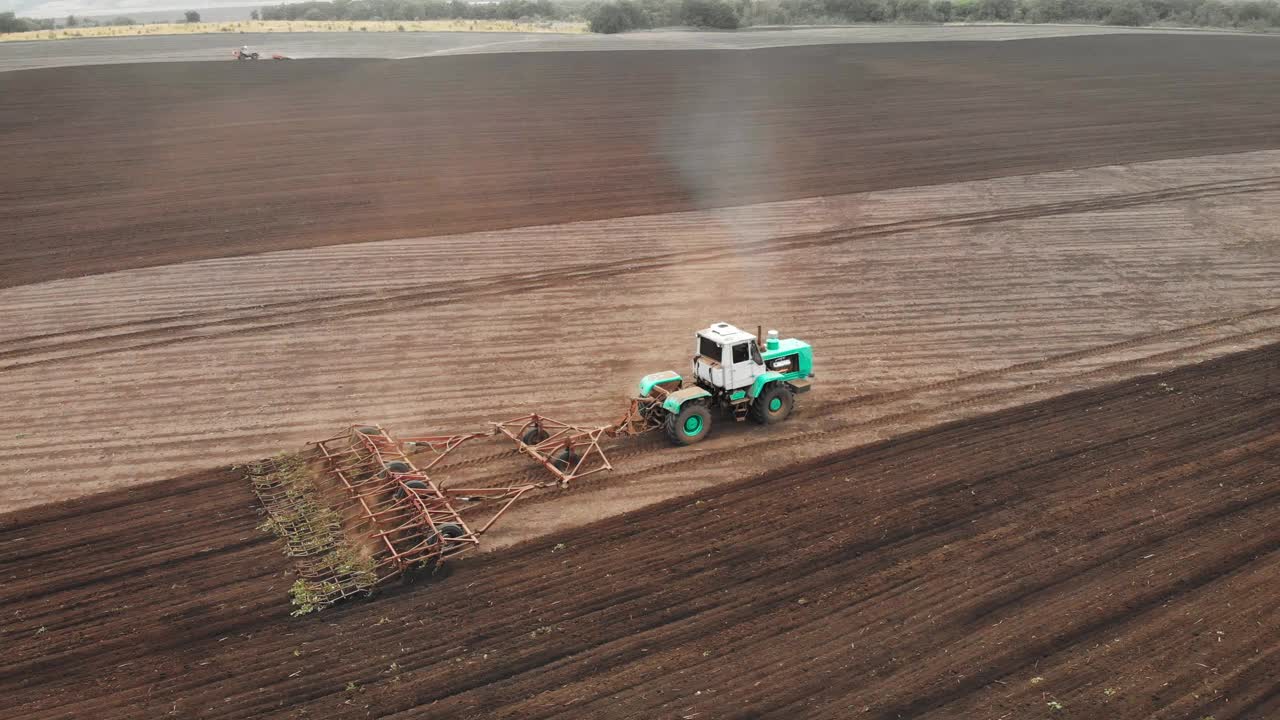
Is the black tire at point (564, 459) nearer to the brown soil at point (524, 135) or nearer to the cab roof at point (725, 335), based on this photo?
the cab roof at point (725, 335)

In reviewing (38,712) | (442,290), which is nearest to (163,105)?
(442,290)

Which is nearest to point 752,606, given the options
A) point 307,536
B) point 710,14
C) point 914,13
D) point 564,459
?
point 564,459

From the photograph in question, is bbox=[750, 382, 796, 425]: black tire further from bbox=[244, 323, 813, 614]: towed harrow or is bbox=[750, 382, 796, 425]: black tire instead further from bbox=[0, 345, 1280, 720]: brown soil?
bbox=[0, 345, 1280, 720]: brown soil

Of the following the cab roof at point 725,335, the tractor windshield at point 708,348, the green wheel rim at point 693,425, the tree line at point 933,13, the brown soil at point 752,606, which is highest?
the tree line at point 933,13

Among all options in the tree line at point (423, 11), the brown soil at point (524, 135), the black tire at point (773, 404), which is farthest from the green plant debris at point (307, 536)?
the tree line at point (423, 11)

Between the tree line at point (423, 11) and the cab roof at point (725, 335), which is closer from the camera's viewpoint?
the cab roof at point (725, 335)

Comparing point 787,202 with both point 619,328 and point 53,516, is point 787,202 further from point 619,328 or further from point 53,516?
point 53,516
